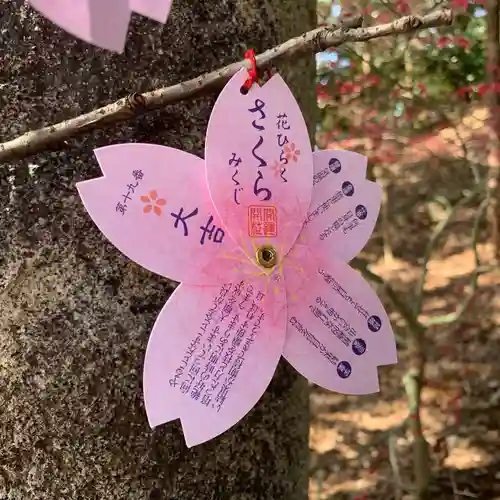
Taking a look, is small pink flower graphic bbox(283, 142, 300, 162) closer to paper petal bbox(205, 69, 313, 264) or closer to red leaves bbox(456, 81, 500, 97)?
paper petal bbox(205, 69, 313, 264)

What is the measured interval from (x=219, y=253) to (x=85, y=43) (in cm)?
18

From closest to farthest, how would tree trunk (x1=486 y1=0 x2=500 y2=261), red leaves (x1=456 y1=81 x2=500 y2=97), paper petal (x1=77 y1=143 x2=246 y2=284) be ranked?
1. paper petal (x1=77 y1=143 x2=246 y2=284)
2. red leaves (x1=456 y1=81 x2=500 y2=97)
3. tree trunk (x1=486 y1=0 x2=500 y2=261)

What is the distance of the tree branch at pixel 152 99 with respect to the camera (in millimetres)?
491

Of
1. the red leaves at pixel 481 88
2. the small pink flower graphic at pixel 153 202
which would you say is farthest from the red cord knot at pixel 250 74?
the red leaves at pixel 481 88

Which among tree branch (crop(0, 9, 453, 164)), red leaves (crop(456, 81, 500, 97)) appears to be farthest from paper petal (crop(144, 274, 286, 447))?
red leaves (crop(456, 81, 500, 97))

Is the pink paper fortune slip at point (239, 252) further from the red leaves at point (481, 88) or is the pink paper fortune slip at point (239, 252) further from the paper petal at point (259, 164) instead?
the red leaves at point (481, 88)

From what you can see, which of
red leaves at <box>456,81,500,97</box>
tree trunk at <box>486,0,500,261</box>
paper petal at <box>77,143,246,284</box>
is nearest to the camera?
paper petal at <box>77,143,246,284</box>

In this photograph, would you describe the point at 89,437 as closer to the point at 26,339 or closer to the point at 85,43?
the point at 26,339

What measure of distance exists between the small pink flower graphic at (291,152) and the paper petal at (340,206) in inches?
1.2

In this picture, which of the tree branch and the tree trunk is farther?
the tree trunk

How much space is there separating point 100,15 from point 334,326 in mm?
300

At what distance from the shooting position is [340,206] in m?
0.59

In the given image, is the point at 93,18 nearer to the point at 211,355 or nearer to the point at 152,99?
the point at 152,99

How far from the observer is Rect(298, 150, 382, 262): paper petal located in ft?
1.87
